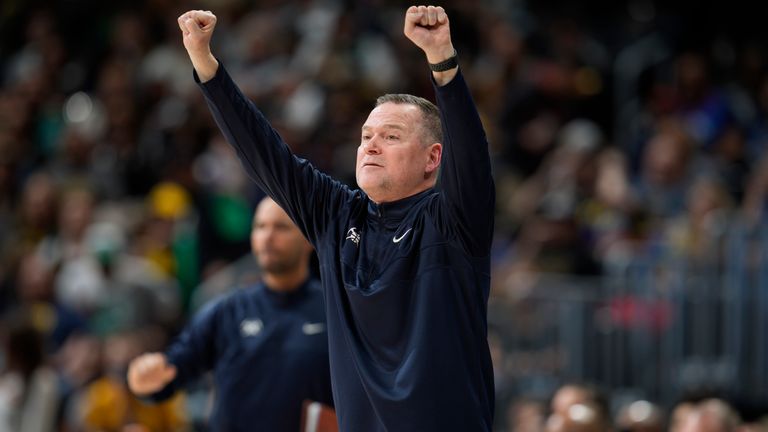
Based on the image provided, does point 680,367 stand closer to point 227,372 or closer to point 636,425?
point 636,425

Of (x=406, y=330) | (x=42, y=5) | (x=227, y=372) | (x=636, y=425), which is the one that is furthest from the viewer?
(x=42, y=5)

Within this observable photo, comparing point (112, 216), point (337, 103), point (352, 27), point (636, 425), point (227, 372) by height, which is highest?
point (352, 27)

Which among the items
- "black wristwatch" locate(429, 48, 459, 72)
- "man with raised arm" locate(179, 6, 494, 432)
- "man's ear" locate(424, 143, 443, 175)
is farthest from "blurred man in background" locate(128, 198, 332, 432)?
"black wristwatch" locate(429, 48, 459, 72)

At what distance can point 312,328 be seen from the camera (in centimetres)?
625

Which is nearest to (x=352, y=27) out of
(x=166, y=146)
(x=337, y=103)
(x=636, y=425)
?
(x=337, y=103)

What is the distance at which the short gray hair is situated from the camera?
432cm

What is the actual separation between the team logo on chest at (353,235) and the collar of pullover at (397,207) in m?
0.09

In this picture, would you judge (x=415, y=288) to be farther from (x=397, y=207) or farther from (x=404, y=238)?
(x=397, y=207)

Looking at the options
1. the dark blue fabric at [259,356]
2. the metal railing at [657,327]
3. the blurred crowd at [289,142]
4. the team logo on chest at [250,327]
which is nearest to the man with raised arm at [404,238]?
the dark blue fabric at [259,356]

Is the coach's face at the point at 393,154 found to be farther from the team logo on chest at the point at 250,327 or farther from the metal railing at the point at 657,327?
the metal railing at the point at 657,327

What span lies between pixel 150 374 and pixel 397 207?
2.18 m

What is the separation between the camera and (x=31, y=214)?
1195 centimetres

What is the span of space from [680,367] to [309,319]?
377cm

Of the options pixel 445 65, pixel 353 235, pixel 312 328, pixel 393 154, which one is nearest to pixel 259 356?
pixel 312 328
